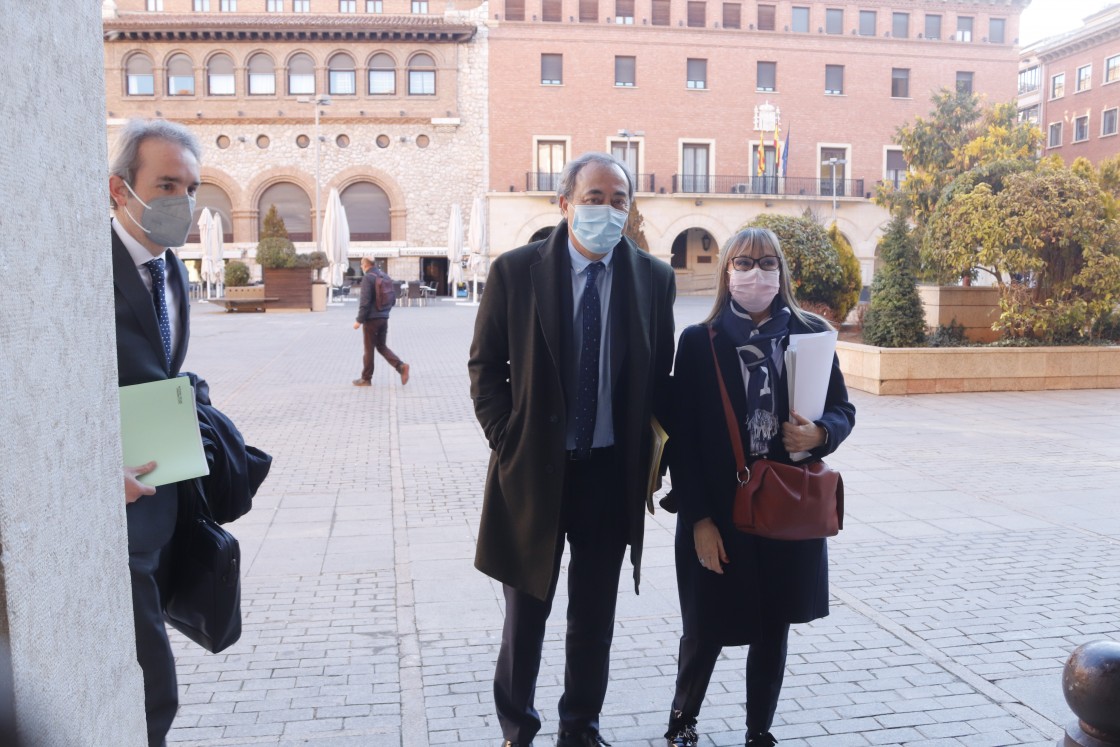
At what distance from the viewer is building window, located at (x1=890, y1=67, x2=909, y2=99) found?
48156 millimetres

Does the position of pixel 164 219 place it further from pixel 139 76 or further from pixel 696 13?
pixel 139 76

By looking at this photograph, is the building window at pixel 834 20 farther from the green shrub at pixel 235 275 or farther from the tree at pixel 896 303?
the tree at pixel 896 303

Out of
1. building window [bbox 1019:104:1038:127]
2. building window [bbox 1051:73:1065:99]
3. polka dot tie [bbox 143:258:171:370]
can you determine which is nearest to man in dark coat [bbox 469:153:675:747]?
polka dot tie [bbox 143:258:171:370]

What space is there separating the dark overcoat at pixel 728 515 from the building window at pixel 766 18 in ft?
156

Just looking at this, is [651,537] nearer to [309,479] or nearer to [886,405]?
[309,479]

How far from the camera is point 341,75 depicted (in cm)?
4634

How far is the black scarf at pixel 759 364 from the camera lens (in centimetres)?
321

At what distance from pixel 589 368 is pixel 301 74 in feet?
154

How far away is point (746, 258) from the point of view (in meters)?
3.27

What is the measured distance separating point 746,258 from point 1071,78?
61.1 m

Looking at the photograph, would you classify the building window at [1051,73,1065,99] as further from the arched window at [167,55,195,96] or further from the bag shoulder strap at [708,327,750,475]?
the bag shoulder strap at [708,327,750,475]

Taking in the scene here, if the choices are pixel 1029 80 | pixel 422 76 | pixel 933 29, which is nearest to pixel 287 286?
pixel 422 76

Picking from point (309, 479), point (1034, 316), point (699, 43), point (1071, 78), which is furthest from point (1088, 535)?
point (1071, 78)

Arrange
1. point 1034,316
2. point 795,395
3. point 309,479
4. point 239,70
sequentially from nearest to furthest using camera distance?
point 795,395, point 309,479, point 1034,316, point 239,70
